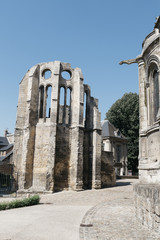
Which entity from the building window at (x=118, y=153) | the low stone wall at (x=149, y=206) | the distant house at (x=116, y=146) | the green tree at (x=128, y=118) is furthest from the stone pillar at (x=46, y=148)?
the green tree at (x=128, y=118)

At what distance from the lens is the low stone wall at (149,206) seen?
202 inches

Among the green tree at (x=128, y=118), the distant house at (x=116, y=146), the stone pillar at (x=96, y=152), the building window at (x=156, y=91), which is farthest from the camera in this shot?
the green tree at (x=128, y=118)

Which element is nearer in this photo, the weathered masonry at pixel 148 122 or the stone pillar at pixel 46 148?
the weathered masonry at pixel 148 122

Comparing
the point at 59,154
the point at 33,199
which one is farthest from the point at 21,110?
the point at 33,199

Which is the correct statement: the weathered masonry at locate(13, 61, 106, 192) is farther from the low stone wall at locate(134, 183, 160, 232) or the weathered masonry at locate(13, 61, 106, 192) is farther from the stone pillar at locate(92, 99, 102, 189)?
the low stone wall at locate(134, 183, 160, 232)

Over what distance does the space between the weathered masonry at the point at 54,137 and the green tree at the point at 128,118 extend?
16.8 m

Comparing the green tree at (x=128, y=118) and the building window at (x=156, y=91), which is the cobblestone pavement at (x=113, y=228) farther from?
the green tree at (x=128, y=118)

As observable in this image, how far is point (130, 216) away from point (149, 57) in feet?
18.8

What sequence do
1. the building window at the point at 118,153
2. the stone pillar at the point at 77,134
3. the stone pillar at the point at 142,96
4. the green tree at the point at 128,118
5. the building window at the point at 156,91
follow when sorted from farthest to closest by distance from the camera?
the green tree at the point at 128,118 → the building window at the point at 118,153 → the stone pillar at the point at 77,134 → the stone pillar at the point at 142,96 → the building window at the point at 156,91

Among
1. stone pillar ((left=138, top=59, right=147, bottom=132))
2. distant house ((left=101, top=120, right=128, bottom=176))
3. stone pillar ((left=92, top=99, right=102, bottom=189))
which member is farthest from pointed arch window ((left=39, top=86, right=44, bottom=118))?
distant house ((left=101, top=120, right=128, bottom=176))

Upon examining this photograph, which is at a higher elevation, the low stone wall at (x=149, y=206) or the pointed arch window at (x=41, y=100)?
the pointed arch window at (x=41, y=100)

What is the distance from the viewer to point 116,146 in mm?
32094

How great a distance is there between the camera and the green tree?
3384 cm

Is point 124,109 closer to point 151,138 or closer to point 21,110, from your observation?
point 21,110
